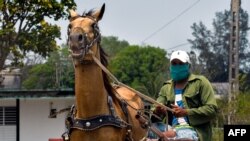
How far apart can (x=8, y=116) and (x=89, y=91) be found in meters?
20.3

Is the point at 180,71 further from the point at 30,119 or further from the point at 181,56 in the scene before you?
the point at 30,119

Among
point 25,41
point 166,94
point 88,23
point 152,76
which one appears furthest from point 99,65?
point 152,76

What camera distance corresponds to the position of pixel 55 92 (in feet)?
89.5

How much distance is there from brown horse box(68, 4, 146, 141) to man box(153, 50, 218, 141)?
3.25 feet

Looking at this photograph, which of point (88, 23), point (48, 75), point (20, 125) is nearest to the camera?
point (88, 23)

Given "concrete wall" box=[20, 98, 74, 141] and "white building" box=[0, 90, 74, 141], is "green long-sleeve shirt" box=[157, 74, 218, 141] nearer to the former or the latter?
"white building" box=[0, 90, 74, 141]

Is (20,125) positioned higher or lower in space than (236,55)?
lower

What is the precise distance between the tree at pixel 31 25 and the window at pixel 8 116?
2709 mm

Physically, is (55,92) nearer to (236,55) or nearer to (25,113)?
(25,113)

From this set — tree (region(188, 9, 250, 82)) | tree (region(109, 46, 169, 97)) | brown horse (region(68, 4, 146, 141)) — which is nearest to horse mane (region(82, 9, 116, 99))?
brown horse (region(68, 4, 146, 141))

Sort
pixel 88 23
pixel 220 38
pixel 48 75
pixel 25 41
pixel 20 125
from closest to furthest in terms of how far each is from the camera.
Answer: pixel 88 23 → pixel 25 41 → pixel 20 125 → pixel 48 75 → pixel 220 38

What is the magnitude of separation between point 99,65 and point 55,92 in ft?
60.1

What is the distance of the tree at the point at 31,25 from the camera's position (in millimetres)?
25953

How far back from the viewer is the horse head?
877 cm
